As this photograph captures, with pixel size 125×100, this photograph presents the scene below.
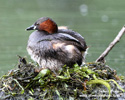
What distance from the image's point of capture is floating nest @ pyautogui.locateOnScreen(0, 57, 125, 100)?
18.5 feet

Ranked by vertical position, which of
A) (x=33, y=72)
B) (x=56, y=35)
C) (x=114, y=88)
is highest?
(x=56, y=35)

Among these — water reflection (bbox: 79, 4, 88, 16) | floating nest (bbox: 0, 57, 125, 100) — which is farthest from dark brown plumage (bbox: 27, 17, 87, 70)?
water reflection (bbox: 79, 4, 88, 16)

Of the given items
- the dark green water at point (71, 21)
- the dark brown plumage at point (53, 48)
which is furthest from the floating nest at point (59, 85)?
the dark green water at point (71, 21)

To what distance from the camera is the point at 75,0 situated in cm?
2020

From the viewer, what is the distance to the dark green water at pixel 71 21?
972 centimetres

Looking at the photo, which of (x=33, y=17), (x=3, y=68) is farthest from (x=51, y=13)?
(x=3, y=68)

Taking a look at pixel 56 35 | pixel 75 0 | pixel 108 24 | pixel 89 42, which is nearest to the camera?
pixel 56 35

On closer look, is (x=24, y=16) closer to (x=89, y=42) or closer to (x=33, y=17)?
(x=33, y=17)

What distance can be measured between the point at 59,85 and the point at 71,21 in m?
9.11

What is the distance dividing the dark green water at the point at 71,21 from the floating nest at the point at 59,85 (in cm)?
203

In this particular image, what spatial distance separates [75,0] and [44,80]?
48.5 ft

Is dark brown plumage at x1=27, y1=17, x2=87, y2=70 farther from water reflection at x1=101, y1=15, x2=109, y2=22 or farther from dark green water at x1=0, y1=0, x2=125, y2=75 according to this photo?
water reflection at x1=101, y1=15, x2=109, y2=22

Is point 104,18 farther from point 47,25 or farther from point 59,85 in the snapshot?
point 59,85

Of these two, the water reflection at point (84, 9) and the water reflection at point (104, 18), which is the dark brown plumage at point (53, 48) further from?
the water reflection at point (84, 9)
